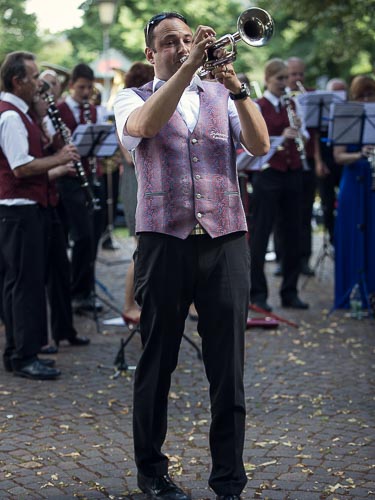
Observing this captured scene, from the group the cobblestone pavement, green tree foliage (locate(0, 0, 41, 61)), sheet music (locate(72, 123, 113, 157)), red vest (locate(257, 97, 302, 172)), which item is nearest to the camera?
the cobblestone pavement

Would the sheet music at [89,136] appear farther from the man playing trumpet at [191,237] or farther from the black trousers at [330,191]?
the black trousers at [330,191]

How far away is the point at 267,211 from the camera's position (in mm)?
9352

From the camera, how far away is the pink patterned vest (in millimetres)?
4066

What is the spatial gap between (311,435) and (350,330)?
3.28 metres

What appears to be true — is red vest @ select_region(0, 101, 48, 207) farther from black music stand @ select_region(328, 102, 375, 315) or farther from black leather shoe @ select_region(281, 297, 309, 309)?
black leather shoe @ select_region(281, 297, 309, 309)

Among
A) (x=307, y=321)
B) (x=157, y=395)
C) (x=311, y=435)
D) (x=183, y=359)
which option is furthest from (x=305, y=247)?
(x=157, y=395)

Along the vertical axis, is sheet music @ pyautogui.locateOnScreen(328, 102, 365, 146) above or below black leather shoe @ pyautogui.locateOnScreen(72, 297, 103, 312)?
above

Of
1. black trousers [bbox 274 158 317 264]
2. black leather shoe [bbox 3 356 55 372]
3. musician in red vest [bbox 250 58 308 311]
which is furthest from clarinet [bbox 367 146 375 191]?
black leather shoe [bbox 3 356 55 372]

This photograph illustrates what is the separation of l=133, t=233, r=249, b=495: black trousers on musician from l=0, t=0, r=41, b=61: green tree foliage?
34.0 meters

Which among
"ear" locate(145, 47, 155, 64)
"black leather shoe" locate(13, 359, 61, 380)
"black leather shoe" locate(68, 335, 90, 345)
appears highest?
"ear" locate(145, 47, 155, 64)

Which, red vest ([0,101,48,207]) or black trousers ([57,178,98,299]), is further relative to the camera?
black trousers ([57,178,98,299])

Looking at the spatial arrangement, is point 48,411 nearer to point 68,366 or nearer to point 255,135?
point 68,366

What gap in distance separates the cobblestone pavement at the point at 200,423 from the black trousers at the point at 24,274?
309mm

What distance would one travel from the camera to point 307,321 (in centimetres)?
904
